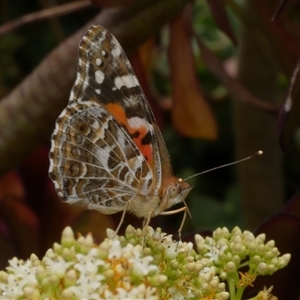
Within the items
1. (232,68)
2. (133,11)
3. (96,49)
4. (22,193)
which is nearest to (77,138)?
(96,49)

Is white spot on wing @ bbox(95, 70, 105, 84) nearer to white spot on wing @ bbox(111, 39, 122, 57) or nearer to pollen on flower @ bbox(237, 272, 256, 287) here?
white spot on wing @ bbox(111, 39, 122, 57)

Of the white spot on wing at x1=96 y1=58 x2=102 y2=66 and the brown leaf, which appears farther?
the brown leaf

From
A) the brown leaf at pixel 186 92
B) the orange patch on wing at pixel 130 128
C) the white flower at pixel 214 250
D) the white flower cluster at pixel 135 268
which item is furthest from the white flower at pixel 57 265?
the brown leaf at pixel 186 92

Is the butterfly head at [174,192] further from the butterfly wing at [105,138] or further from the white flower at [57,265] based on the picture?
the white flower at [57,265]

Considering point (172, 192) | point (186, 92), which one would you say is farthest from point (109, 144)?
point (186, 92)

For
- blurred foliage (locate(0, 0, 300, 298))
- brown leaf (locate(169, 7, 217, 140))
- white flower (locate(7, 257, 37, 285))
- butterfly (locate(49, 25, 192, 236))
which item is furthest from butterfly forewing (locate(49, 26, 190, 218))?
brown leaf (locate(169, 7, 217, 140))

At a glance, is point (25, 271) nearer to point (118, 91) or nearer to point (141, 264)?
point (141, 264)
